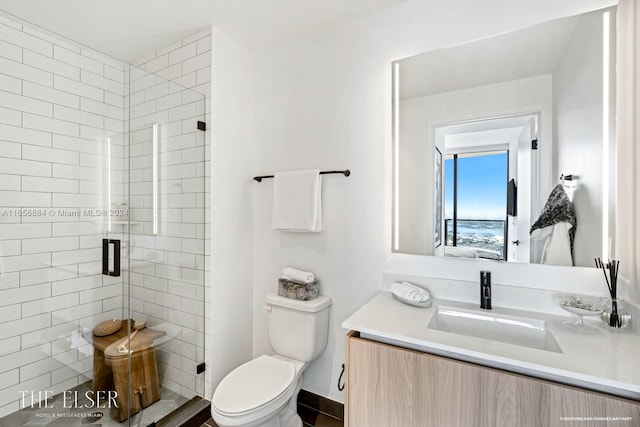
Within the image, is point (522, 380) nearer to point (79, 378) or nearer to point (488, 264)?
point (488, 264)

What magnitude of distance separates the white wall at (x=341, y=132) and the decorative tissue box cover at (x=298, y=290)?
0.30 feet

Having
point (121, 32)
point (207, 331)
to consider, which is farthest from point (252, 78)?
point (207, 331)

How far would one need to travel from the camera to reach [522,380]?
2.95ft

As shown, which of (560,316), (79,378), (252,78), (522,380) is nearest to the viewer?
(522,380)

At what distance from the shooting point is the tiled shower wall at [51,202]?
157 centimetres

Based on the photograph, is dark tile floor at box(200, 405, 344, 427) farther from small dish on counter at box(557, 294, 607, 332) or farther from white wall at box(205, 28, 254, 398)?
small dish on counter at box(557, 294, 607, 332)

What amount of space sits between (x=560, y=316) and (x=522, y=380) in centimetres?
55

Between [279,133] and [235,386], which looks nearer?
[235,386]

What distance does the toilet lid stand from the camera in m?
1.35

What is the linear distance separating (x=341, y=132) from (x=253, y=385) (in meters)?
1.45

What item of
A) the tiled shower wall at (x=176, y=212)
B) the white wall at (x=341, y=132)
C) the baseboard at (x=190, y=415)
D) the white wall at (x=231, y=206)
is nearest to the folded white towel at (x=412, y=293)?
the white wall at (x=341, y=132)

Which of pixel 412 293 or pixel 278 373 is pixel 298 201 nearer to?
pixel 412 293

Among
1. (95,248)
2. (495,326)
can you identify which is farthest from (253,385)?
(95,248)

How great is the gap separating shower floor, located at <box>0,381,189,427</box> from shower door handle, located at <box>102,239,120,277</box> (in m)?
0.66
